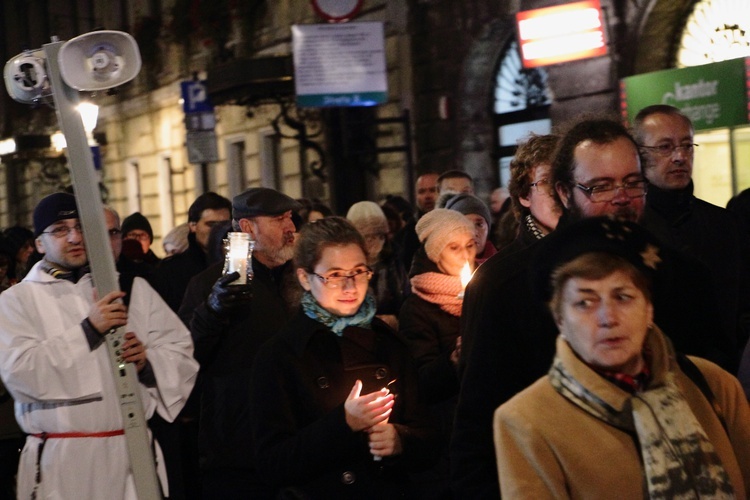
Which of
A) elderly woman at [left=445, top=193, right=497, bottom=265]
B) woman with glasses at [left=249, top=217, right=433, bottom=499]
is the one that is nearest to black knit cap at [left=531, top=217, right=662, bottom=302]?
woman with glasses at [left=249, top=217, right=433, bottom=499]

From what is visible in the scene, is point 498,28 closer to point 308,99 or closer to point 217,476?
point 308,99

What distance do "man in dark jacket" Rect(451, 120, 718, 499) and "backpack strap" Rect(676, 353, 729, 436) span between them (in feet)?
1.06

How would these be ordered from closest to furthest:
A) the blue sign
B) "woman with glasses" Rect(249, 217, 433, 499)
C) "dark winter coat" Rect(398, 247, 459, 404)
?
1. "woman with glasses" Rect(249, 217, 433, 499)
2. "dark winter coat" Rect(398, 247, 459, 404)
3. the blue sign

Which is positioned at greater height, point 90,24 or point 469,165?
point 90,24

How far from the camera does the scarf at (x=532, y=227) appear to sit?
4.04 meters

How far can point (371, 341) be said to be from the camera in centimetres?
458

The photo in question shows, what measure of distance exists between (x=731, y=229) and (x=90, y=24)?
29640 millimetres

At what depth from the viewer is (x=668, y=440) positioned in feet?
9.25

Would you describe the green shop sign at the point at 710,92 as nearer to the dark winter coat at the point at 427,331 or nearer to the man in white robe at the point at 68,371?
the dark winter coat at the point at 427,331

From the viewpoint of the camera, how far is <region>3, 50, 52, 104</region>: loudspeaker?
5164 millimetres

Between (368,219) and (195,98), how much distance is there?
23.9 feet

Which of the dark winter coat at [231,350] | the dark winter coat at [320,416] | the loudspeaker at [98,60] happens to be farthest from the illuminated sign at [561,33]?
the dark winter coat at [320,416]

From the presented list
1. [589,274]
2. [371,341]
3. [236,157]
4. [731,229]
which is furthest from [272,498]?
[236,157]

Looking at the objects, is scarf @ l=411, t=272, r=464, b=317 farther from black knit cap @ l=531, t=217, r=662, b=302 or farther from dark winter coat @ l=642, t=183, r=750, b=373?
black knit cap @ l=531, t=217, r=662, b=302
